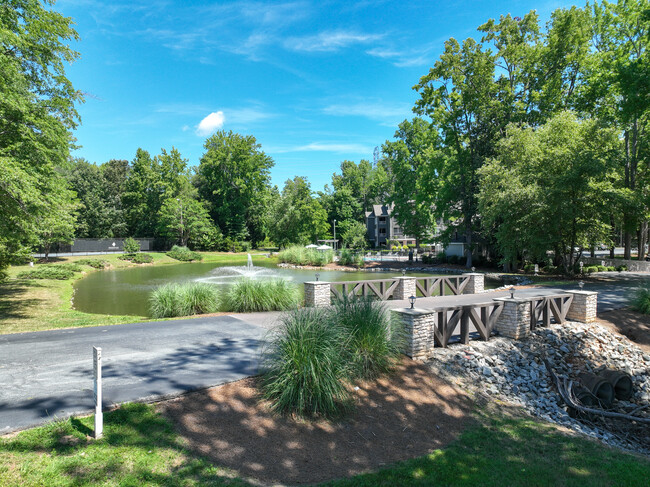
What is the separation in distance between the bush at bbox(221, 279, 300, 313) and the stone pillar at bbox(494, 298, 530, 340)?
5.50 meters

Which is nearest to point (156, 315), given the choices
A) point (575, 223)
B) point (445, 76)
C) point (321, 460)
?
point (321, 460)

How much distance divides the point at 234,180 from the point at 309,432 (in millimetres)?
54265

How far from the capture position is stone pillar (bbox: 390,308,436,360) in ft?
22.9

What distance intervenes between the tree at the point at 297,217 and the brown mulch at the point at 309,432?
1738 inches

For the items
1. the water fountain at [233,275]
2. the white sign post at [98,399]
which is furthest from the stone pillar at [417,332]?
the water fountain at [233,275]

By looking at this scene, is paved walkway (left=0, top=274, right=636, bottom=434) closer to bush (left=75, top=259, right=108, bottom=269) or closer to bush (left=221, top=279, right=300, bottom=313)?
bush (left=221, top=279, right=300, bottom=313)

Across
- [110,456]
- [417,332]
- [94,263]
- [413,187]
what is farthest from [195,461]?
[413,187]

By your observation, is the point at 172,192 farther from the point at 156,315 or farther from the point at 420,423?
the point at 420,423

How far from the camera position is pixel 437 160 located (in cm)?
3259

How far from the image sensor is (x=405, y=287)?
1287cm

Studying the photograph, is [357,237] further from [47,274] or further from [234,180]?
[47,274]

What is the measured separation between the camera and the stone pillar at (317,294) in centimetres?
1066

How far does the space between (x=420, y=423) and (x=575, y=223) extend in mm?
18682

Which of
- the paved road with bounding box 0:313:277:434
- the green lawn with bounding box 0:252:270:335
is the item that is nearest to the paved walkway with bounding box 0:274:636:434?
the paved road with bounding box 0:313:277:434
